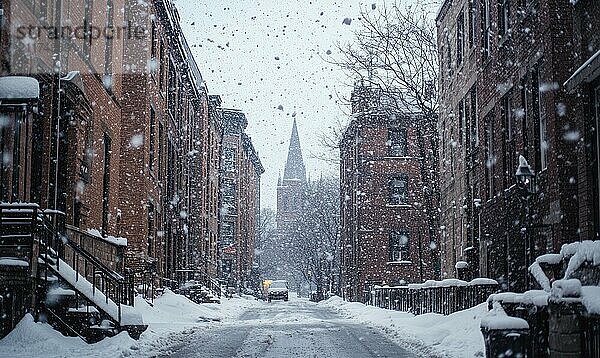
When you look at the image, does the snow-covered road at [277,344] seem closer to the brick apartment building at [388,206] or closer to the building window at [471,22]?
the building window at [471,22]

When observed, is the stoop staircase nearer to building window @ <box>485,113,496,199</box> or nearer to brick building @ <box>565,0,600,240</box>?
brick building @ <box>565,0,600,240</box>

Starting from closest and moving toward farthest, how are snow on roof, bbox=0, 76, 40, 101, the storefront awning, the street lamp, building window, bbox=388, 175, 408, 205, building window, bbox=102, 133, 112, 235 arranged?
the storefront awning, the street lamp, snow on roof, bbox=0, 76, 40, 101, building window, bbox=102, 133, 112, 235, building window, bbox=388, 175, 408, 205

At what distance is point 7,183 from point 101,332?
10.9ft

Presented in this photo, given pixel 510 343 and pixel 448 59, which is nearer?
pixel 510 343

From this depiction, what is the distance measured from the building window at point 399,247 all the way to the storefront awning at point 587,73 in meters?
40.5

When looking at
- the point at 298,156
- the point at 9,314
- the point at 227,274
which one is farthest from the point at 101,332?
the point at 298,156

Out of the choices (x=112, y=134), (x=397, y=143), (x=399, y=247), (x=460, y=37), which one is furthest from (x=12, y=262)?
(x=397, y=143)

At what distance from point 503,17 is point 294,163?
150 m

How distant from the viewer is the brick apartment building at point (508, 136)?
16172 mm

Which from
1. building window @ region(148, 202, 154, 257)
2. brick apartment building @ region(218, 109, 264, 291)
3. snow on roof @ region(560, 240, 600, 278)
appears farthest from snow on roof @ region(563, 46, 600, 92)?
brick apartment building @ region(218, 109, 264, 291)

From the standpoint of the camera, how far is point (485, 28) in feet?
83.3

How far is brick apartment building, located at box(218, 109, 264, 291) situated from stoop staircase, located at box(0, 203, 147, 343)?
57.3m

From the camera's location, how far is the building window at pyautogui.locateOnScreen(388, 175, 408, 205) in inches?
2200

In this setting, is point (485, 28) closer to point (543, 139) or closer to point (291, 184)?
point (543, 139)
